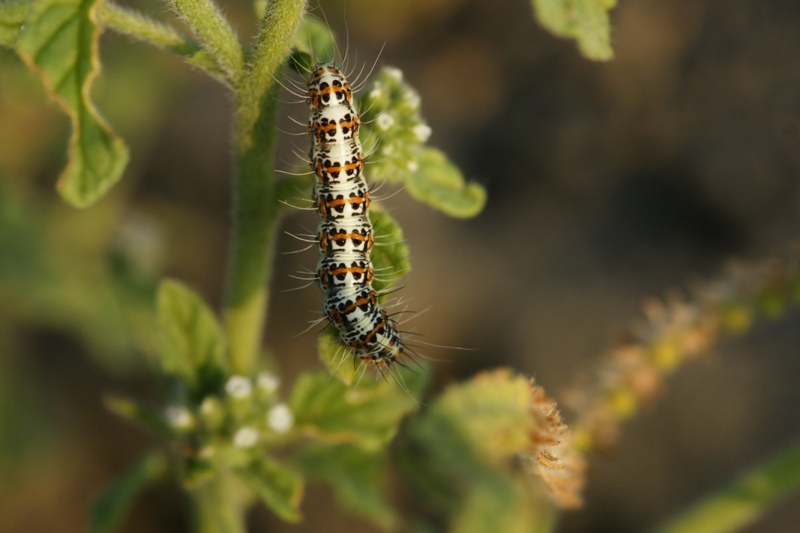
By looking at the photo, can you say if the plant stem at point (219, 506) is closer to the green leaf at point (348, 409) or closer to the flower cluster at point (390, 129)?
the green leaf at point (348, 409)

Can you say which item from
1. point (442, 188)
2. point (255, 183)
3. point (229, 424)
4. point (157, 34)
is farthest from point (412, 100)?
point (229, 424)

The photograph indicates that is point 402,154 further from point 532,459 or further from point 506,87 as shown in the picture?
point 506,87

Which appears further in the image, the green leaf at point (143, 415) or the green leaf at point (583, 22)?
the green leaf at point (143, 415)

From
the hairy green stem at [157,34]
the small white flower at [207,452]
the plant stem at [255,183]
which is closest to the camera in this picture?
the plant stem at [255,183]

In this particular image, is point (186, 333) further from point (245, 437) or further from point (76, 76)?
point (76, 76)

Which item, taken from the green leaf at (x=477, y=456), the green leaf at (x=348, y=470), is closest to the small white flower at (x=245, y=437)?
the green leaf at (x=348, y=470)

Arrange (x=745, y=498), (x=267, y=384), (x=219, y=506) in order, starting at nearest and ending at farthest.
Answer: (x=267, y=384) → (x=219, y=506) → (x=745, y=498)
